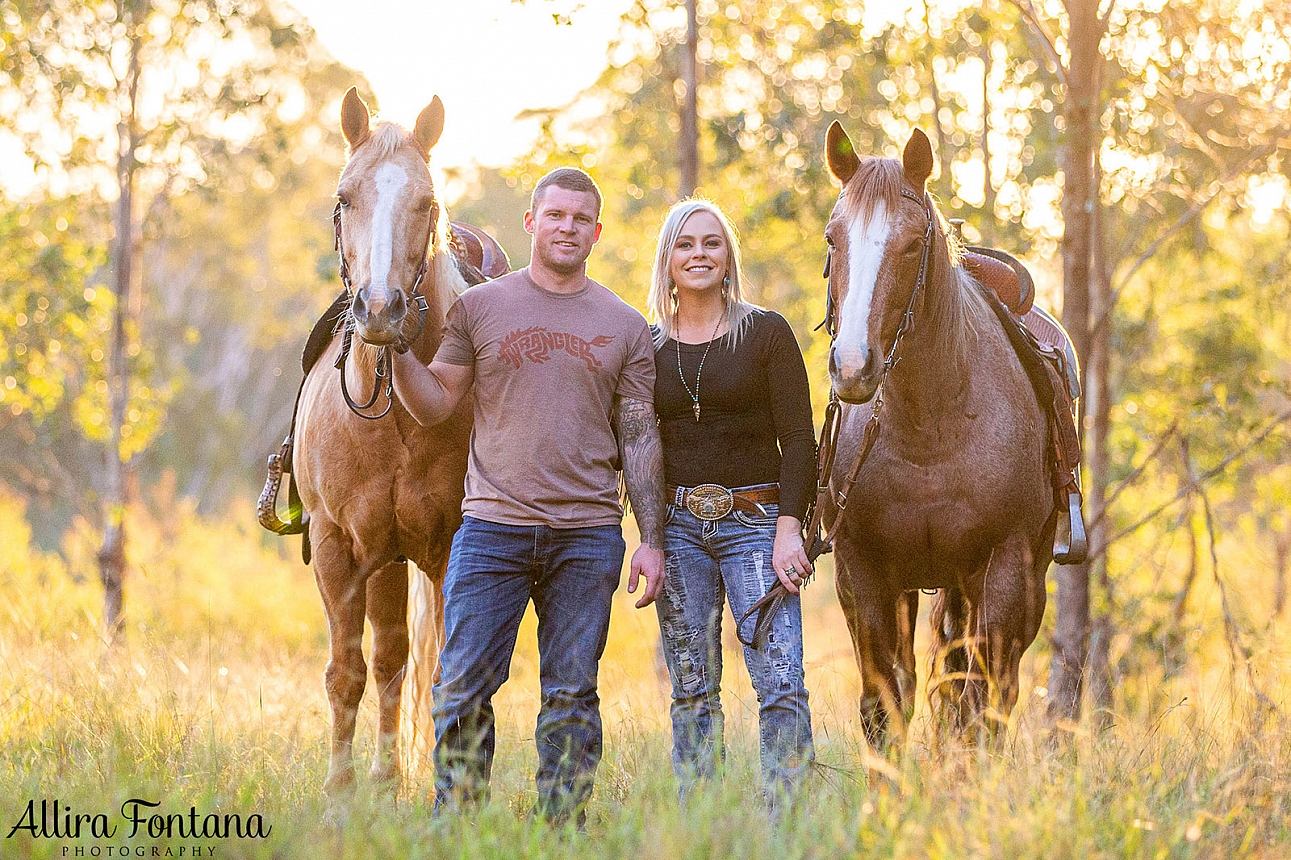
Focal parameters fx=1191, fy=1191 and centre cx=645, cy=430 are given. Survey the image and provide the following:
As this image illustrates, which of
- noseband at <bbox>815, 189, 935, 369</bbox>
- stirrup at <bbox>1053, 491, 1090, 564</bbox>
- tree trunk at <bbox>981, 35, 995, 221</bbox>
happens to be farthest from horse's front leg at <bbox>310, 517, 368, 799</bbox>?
tree trunk at <bbox>981, 35, 995, 221</bbox>

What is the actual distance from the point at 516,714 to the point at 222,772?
2.56 metres

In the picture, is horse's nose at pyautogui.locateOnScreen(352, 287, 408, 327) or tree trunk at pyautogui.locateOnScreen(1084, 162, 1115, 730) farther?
tree trunk at pyautogui.locateOnScreen(1084, 162, 1115, 730)

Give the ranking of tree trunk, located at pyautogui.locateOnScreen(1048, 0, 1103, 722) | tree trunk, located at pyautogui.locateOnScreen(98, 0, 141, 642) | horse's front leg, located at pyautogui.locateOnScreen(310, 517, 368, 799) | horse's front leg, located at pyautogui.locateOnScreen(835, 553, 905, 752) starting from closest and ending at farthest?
1. horse's front leg, located at pyautogui.locateOnScreen(835, 553, 905, 752)
2. horse's front leg, located at pyautogui.locateOnScreen(310, 517, 368, 799)
3. tree trunk, located at pyautogui.locateOnScreen(1048, 0, 1103, 722)
4. tree trunk, located at pyautogui.locateOnScreen(98, 0, 141, 642)

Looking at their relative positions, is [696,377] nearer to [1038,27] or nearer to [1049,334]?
[1049,334]

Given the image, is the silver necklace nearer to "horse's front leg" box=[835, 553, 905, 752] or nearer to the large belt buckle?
the large belt buckle

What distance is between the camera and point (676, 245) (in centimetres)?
396

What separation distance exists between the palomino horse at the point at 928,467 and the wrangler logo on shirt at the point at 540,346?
0.81 meters

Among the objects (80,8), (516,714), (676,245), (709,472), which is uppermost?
(80,8)

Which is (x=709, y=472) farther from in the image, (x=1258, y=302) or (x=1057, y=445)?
(x=1258, y=302)

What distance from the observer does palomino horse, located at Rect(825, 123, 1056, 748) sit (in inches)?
152

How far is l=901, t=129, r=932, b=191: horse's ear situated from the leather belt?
1132 mm

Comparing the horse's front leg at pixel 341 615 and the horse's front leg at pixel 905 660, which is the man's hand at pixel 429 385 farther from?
the horse's front leg at pixel 905 660

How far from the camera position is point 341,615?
4508mm

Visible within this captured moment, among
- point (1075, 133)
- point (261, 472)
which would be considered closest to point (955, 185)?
point (1075, 133)
